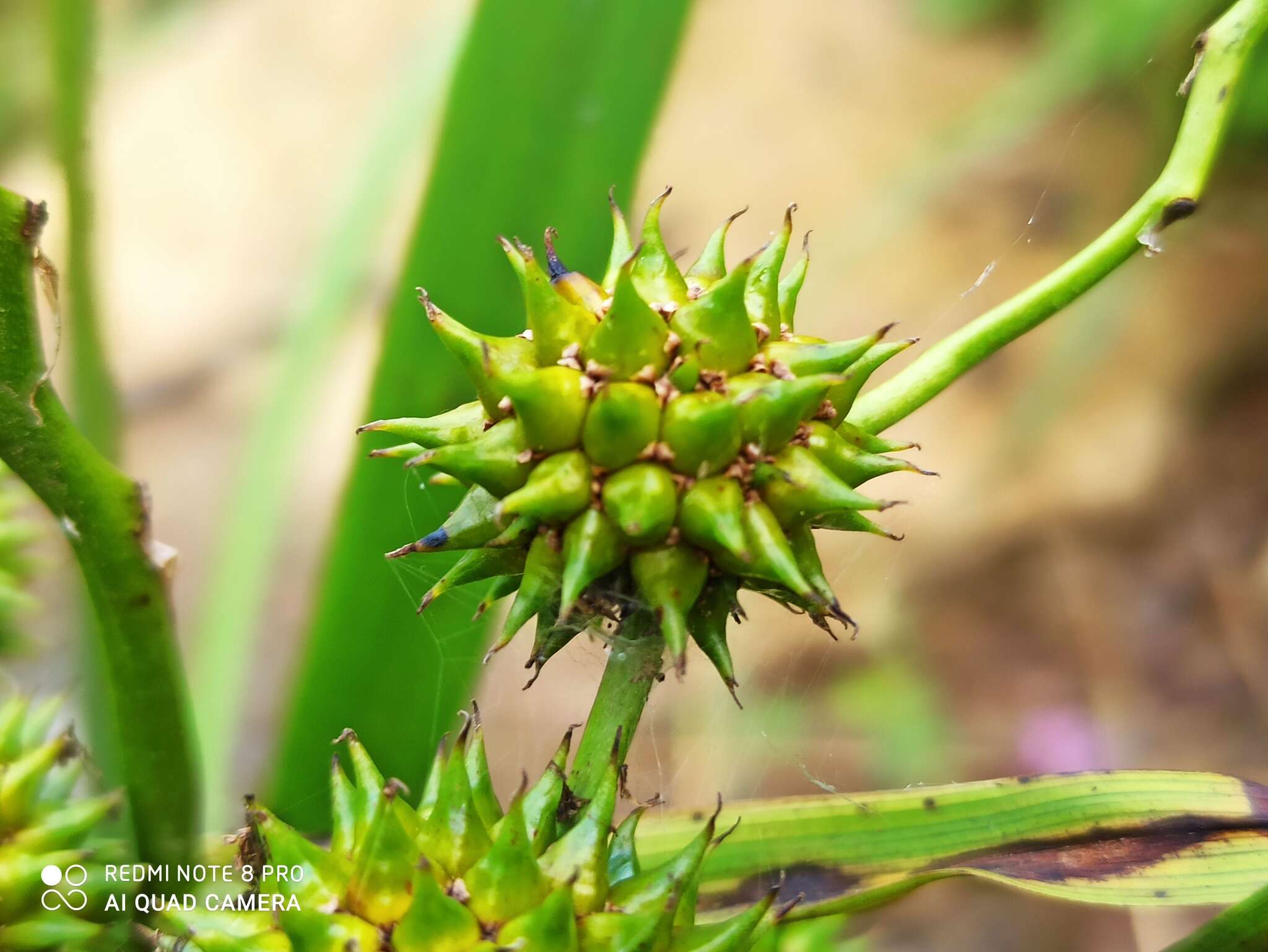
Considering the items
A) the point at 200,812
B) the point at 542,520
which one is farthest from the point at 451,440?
the point at 200,812

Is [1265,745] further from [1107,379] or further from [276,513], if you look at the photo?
[276,513]

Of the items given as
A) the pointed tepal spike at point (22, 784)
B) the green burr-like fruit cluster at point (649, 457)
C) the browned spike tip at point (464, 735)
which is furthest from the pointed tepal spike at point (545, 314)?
the pointed tepal spike at point (22, 784)

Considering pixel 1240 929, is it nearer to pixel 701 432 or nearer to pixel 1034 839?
pixel 1034 839

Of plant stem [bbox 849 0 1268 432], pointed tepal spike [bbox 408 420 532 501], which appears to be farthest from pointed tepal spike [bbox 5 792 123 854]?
plant stem [bbox 849 0 1268 432]

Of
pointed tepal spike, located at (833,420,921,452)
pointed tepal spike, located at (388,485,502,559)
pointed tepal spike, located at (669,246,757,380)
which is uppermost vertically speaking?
pointed tepal spike, located at (669,246,757,380)

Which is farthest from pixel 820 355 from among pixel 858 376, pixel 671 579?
pixel 671 579

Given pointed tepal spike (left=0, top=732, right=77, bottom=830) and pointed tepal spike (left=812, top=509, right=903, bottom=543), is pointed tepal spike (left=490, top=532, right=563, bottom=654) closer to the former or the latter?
pointed tepal spike (left=812, top=509, right=903, bottom=543)
